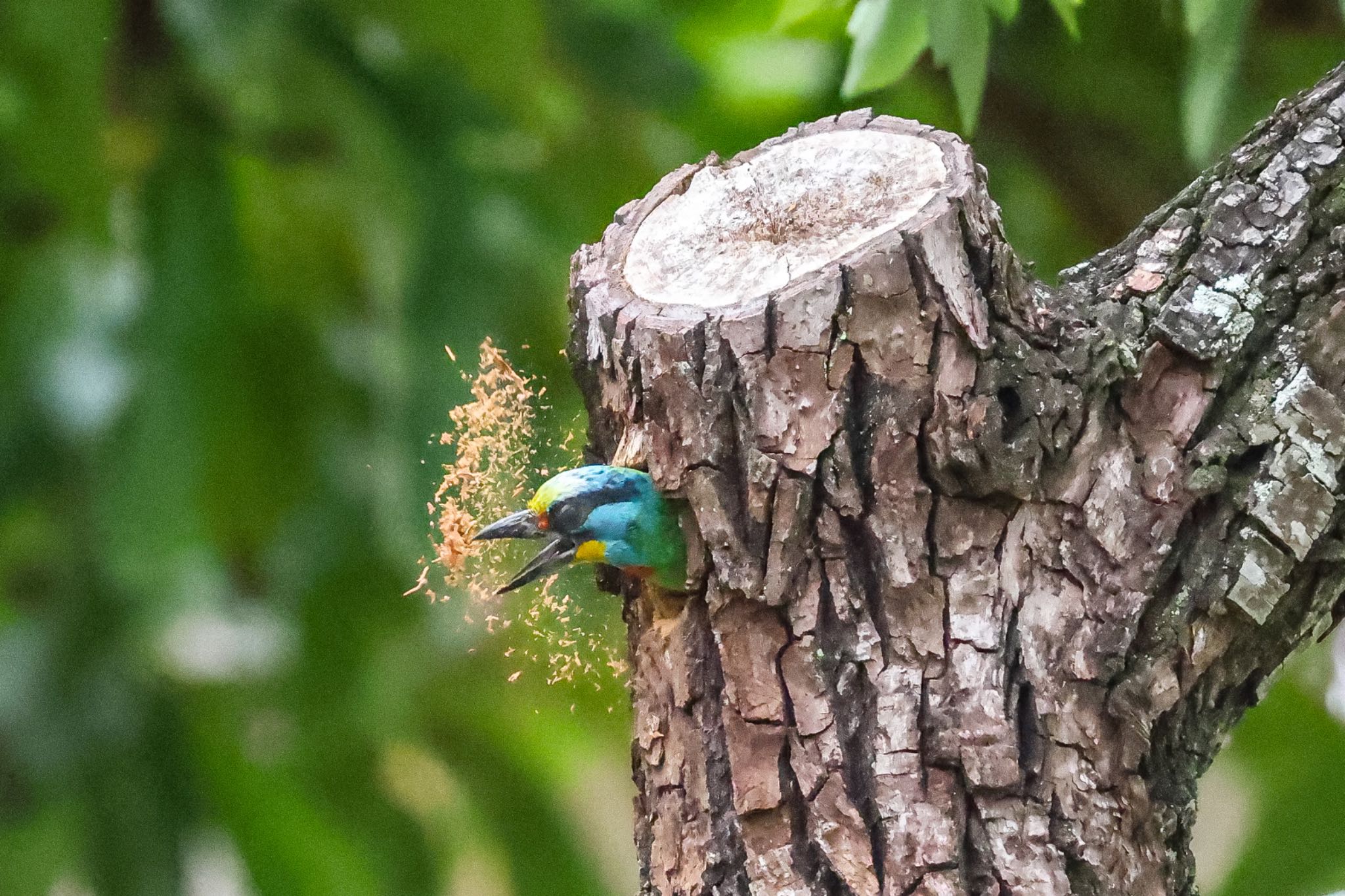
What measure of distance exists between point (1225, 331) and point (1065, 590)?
169 millimetres

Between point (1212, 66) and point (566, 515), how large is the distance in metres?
0.69

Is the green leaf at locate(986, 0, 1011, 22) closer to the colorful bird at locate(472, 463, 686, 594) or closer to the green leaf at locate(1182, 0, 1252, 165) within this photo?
the green leaf at locate(1182, 0, 1252, 165)

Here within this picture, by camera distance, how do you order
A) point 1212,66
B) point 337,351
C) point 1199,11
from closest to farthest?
point 1199,11
point 1212,66
point 337,351

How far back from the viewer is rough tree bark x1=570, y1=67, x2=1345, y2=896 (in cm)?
67

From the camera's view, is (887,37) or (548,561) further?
(887,37)

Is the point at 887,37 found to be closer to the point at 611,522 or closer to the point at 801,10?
the point at 801,10

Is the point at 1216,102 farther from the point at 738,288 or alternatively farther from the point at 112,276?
the point at 112,276

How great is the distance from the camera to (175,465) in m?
1.33

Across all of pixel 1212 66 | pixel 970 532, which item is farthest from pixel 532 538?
pixel 1212 66

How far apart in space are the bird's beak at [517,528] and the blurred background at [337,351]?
44 cm

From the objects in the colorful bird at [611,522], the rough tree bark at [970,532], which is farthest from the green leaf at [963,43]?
the colorful bird at [611,522]

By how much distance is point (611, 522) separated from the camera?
0.70m

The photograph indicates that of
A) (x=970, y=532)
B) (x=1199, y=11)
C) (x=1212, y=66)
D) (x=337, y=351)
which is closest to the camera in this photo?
(x=970, y=532)

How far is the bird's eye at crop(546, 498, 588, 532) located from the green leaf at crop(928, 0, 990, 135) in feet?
1.45
